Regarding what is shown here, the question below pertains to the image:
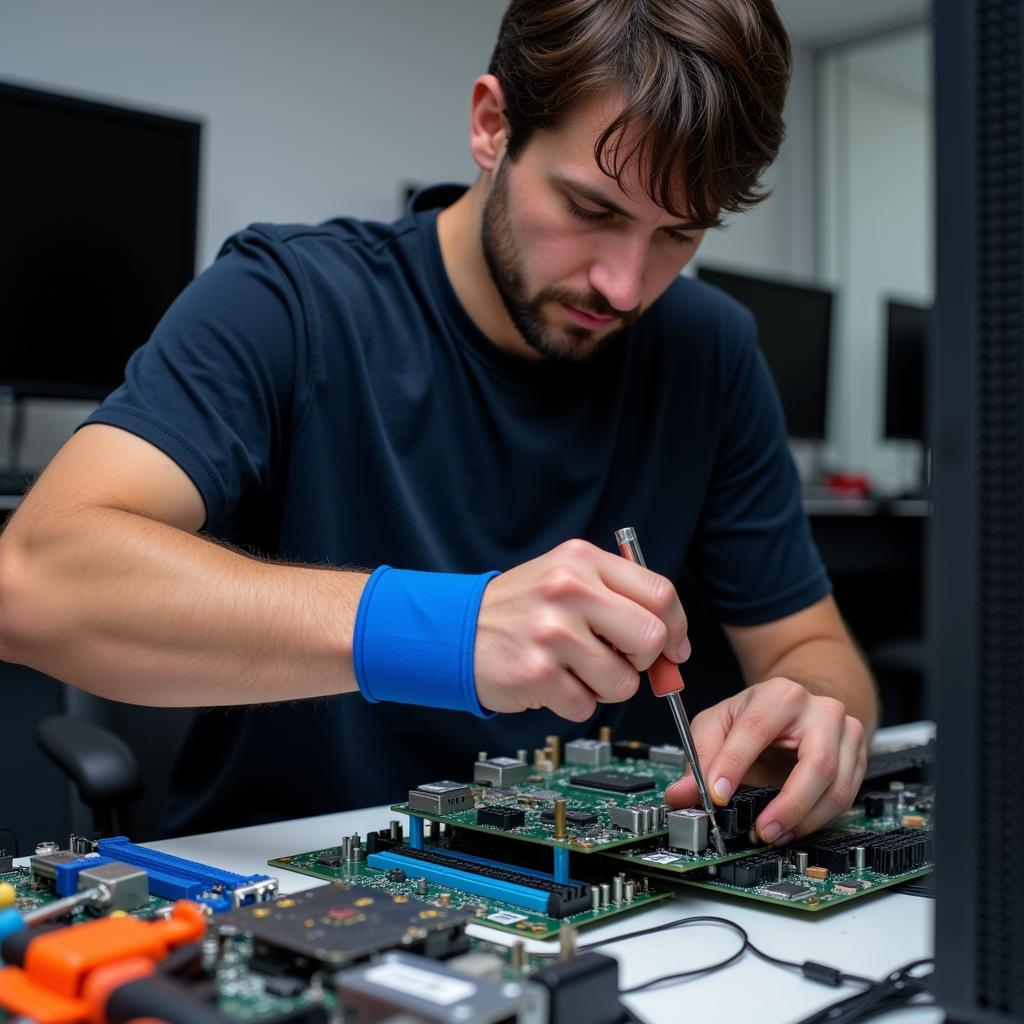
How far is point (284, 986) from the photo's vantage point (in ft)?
1.64

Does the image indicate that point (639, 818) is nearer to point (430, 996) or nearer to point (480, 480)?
point (430, 996)

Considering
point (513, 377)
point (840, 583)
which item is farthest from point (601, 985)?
point (840, 583)

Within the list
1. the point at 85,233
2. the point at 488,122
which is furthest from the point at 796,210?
the point at 488,122

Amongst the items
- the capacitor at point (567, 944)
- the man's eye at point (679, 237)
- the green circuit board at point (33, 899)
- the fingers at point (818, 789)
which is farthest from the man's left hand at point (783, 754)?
the man's eye at point (679, 237)

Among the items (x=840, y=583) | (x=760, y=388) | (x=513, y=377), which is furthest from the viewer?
(x=840, y=583)

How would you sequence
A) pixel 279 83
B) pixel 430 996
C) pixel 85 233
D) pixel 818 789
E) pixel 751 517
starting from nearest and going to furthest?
1. pixel 430 996
2. pixel 818 789
3. pixel 751 517
4. pixel 85 233
5. pixel 279 83

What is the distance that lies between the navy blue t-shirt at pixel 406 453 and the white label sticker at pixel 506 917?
50cm

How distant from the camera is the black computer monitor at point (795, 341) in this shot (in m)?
3.35

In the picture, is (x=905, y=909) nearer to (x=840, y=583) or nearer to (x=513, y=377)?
(x=513, y=377)

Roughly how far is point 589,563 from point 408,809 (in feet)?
0.71

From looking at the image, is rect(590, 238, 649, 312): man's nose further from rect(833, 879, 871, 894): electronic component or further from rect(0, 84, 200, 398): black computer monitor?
rect(0, 84, 200, 398): black computer monitor

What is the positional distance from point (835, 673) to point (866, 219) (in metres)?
3.78

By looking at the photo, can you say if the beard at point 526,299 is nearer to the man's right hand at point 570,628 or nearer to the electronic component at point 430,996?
the man's right hand at point 570,628

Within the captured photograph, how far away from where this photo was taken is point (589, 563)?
29.4 inches
